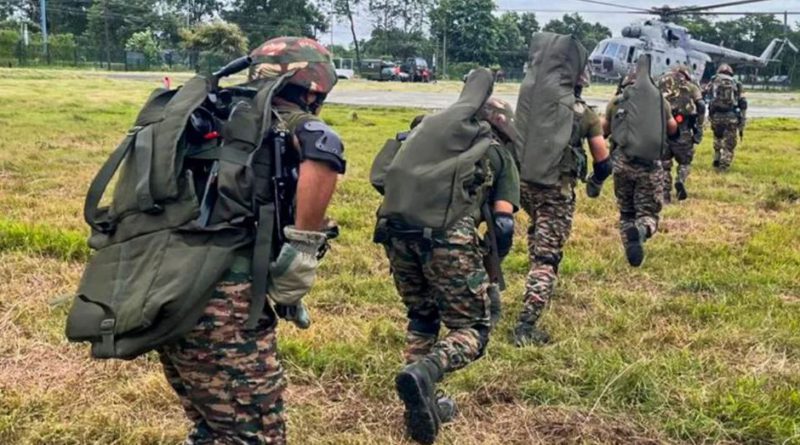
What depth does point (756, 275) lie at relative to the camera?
681cm

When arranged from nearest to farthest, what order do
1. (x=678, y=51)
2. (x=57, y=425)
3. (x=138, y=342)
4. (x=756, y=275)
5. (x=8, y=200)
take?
(x=138, y=342)
(x=57, y=425)
(x=756, y=275)
(x=8, y=200)
(x=678, y=51)

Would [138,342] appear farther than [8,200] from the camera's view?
No

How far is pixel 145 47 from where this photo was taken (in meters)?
60.6

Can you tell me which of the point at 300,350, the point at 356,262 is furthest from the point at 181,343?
the point at 356,262

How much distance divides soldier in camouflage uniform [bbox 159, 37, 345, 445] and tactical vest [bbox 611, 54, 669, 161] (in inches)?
179

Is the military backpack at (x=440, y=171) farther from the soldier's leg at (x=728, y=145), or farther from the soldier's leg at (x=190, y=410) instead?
the soldier's leg at (x=728, y=145)

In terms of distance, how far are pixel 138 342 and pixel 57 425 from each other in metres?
1.46

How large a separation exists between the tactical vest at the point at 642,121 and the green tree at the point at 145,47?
55.2m

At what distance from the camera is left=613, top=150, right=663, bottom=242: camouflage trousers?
7.03 metres

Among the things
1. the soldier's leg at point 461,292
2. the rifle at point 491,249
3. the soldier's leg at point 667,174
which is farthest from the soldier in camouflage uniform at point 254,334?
the soldier's leg at point 667,174

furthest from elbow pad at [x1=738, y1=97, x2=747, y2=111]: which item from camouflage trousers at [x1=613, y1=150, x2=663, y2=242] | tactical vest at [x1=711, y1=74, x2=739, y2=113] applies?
camouflage trousers at [x1=613, y1=150, x2=663, y2=242]

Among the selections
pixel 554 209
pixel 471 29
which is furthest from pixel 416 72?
pixel 554 209

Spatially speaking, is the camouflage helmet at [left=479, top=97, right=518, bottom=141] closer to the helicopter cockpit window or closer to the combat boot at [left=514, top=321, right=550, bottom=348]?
the combat boot at [left=514, top=321, right=550, bottom=348]

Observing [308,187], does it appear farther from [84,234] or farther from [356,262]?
[84,234]
